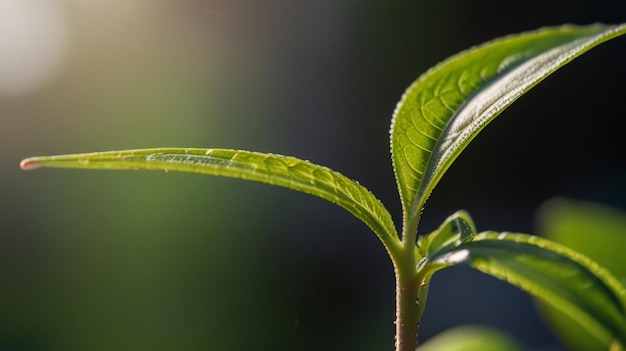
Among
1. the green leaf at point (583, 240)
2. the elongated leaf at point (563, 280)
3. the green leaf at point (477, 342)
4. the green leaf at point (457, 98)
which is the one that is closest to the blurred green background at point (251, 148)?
the green leaf at point (477, 342)

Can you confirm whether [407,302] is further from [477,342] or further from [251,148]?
[251,148]

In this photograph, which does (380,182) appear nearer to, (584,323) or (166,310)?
(166,310)

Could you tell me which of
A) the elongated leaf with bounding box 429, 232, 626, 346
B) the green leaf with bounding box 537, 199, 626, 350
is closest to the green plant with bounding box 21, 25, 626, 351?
the elongated leaf with bounding box 429, 232, 626, 346

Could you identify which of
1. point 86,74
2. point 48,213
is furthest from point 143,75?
point 48,213

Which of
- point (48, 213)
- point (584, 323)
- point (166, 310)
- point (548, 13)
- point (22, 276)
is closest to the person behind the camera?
point (584, 323)

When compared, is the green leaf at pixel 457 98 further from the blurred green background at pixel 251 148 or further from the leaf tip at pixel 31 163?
the blurred green background at pixel 251 148

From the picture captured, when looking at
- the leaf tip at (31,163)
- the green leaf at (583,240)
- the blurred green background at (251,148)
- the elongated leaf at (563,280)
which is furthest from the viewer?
the blurred green background at (251,148)
